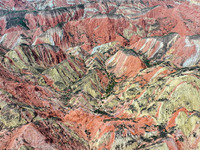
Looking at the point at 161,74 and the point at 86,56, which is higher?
the point at 161,74

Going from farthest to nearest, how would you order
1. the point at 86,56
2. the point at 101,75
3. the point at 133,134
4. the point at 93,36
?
the point at 93,36
the point at 86,56
the point at 101,75
the point at 133,134

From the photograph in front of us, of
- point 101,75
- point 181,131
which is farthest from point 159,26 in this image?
point 181,131

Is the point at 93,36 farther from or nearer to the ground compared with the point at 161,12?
nearer to the ground

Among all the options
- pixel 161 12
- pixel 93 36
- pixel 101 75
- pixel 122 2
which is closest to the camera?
pixel 101 75

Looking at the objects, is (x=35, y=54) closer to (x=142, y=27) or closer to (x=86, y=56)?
(x=86, y=56)

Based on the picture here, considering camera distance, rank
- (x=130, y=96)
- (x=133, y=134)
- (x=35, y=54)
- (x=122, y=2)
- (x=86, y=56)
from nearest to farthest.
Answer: (x=133, y=134), (x=130, y=96), (x=35, y=54), (x=86, y=56), (x=122, y=2)


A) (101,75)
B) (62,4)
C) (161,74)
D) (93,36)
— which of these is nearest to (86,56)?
(101,75)

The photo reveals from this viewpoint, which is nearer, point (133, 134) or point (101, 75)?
point (133, 134)

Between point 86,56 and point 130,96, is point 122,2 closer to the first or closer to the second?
point 86,56

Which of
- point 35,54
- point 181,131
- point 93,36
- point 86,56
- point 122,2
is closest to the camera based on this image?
point 181,131
